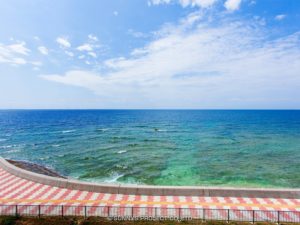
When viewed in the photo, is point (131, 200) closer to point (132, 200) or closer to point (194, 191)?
point (132, 200)

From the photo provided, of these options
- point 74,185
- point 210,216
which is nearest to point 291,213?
point 210,216

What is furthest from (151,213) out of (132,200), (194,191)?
(194,191)

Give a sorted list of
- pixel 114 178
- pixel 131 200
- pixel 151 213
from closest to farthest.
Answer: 1. pixel 151 213
2. pixel 131 200
3. pixel 114 178

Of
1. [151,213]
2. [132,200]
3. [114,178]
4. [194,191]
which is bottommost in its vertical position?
[114,178]

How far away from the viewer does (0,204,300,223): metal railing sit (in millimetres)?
10523

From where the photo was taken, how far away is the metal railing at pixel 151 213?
10.5 m

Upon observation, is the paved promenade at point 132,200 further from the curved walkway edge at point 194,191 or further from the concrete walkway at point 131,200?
the curved walkway edge at point 194,191

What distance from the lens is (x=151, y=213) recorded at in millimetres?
10859

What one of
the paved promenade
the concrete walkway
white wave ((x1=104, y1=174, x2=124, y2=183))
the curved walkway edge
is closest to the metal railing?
the concrete walkway

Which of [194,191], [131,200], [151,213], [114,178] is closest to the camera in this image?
[151,213]

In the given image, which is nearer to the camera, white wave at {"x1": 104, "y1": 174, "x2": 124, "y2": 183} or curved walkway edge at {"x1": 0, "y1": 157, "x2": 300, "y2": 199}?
curved walkway edge at {"x1": 0, "y1": 157, "x2": 300, "y2": 199}

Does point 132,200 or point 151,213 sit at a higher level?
point 151,213

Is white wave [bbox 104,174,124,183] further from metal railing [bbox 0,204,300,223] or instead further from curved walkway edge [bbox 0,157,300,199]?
metal railing [bbox 0,204,300,223]

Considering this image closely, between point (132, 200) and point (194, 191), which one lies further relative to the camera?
point (194, 191)
